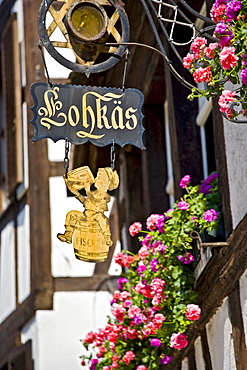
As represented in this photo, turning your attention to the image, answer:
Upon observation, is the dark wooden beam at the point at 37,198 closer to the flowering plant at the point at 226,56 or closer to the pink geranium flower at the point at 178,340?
the pink geranium flower at the point at 178,340

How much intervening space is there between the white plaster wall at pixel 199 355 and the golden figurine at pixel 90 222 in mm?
1661

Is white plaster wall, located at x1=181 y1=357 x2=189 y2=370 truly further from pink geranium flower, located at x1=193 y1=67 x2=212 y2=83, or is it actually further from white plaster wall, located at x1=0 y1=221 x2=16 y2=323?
white plaster wall, located at x1=0 y1=221 x2=16 y2=323

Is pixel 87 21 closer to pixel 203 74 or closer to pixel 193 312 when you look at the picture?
pixel 203 74

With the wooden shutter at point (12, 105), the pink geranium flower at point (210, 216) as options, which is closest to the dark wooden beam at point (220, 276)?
the pink geranium flower at point (210, 216)

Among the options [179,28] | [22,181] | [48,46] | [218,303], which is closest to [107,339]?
[218,303]

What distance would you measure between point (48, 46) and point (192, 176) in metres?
2.37

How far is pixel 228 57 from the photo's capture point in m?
3.91

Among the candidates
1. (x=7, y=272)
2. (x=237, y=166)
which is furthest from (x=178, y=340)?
(x=7, y=272)

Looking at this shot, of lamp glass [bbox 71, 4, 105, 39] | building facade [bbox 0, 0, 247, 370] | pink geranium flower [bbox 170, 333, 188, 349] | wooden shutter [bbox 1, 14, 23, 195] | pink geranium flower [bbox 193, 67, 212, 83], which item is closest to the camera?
pink geranium flower [bbox 193, 67, 212, 83]

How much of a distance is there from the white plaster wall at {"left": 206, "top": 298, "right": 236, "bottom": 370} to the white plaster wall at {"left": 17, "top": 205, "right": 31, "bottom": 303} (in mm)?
4049

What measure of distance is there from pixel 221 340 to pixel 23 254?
4.63 metres

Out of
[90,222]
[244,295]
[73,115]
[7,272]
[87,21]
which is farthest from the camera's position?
[7,272]

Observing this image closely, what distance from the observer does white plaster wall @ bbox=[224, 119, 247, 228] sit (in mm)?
4727

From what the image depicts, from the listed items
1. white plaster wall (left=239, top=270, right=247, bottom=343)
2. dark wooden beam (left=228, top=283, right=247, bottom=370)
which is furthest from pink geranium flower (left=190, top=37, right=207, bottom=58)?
dark wooden beam (left=228, top=283, right=247, bottom=370)
